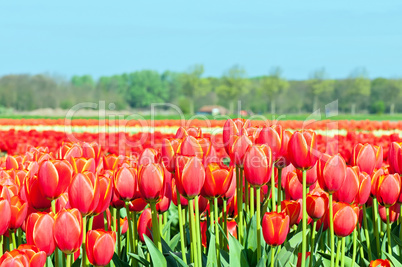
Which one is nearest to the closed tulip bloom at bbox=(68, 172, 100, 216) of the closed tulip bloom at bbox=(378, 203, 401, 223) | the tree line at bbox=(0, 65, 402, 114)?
the closed tulip bloom at bbox=(378, 203, 401, 223)

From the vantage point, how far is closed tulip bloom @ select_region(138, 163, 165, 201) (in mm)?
1724

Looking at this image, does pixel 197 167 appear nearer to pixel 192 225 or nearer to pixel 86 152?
pixel 192 225

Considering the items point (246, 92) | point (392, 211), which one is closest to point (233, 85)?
point (246, 92)

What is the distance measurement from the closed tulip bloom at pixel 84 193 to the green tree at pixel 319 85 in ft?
225

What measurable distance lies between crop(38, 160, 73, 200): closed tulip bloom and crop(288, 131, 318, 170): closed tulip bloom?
2.49 ft

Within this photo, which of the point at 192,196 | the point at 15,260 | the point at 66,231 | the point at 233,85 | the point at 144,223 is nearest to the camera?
the point at 15,260

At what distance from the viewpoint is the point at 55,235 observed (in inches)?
59.1

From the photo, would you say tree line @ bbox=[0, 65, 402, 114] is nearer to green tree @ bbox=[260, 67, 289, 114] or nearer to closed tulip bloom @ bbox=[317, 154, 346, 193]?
green tree @ bbox=[260, 67, 289, 114]

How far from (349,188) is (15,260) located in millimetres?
1132

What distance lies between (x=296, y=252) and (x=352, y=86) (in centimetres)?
6975

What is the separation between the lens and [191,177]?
5.51ft

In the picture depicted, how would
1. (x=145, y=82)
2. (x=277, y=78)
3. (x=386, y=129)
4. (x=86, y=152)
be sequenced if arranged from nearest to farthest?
1. (x=86, y=152)
2. (x=386, y=129)
3. (x=277, y=78)
4. (x=145, y=82)

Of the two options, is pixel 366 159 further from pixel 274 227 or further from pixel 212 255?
pixel 212 255

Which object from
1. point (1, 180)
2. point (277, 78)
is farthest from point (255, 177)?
point (277, 78)
